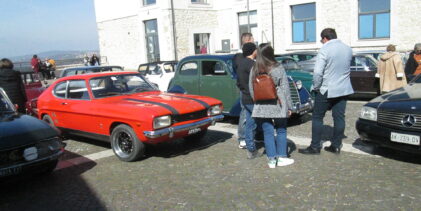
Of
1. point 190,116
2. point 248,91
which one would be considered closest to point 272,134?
point 248,91

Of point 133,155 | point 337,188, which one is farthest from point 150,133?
point 337,188

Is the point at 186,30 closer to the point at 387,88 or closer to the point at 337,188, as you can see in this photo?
the point at 387,88

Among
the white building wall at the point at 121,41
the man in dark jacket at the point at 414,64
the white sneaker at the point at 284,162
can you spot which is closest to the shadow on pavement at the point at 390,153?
the white sneaker at the point at 284,162

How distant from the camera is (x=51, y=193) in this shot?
15.7 feet

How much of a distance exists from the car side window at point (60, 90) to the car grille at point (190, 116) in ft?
8.77

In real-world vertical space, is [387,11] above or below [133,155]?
above

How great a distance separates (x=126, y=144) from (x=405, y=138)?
4.14 metres

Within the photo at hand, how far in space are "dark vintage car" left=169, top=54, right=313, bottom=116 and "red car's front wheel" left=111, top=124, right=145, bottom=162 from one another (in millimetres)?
2865

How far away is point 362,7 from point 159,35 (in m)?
13.3

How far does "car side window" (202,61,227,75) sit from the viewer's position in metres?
8.44

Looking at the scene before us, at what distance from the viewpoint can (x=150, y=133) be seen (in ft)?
17.8

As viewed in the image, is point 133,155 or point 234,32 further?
point 234,32

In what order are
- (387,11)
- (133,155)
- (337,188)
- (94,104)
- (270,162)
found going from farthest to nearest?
(387,11) → (94,104) → (133,155) → (270,162) → (337,188)

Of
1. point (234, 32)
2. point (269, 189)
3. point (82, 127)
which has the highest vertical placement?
point (234, 32)
